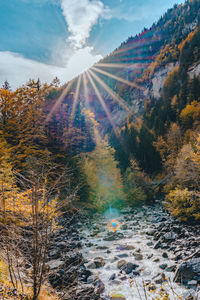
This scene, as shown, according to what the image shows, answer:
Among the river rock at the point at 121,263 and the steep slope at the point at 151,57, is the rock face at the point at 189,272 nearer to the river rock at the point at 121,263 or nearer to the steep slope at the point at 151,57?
the river rock at the point at 121,263

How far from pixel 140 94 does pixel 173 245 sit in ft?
319

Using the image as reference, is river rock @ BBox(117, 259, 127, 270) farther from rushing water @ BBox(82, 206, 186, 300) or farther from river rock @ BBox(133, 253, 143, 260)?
river rock @ BBox(133, 253, 143, 260)

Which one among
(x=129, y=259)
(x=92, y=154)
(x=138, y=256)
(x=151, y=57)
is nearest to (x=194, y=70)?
(x=92, y=154)

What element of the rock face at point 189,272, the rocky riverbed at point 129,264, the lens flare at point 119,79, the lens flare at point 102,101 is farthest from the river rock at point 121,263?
the lens flare at point 119,79

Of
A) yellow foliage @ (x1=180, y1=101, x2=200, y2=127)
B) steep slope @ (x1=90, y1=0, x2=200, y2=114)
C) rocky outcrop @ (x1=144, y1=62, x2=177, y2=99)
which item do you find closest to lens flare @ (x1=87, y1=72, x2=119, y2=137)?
steep slope @ (x1=90, y1=0, x2=200, y2=114)

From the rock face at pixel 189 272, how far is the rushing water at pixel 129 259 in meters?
0.35

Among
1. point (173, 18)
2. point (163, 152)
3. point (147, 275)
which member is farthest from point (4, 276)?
point (173, 18)

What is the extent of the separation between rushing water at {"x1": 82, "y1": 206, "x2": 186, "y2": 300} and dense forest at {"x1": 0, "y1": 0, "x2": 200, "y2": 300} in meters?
2.73

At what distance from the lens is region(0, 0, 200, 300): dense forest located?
3.72 m

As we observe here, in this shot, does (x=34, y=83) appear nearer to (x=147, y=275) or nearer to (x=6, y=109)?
(x=6, y=109)

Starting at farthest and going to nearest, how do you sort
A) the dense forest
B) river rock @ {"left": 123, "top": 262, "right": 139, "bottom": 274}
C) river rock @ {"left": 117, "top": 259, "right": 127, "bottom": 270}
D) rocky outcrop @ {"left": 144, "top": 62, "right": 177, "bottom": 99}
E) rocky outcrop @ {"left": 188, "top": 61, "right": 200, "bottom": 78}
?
rocky outcrop @ {"left": 144, "top": 62, "right": 177, "bottom": 99}, rocky outcrop @ {"left": 188, "top": 61, "right": 200, "bottom": 78}, river rock @ {"left": 117, "top": 259, "right": 127, "bottom": 270}, river rock @ {"left": 123, "top": 262, "right": 139, "bottom": 274}, the dense forest

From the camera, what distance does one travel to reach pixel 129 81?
124938mm

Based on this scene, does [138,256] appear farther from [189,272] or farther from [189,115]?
[189,115]

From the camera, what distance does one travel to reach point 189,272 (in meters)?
6.82
